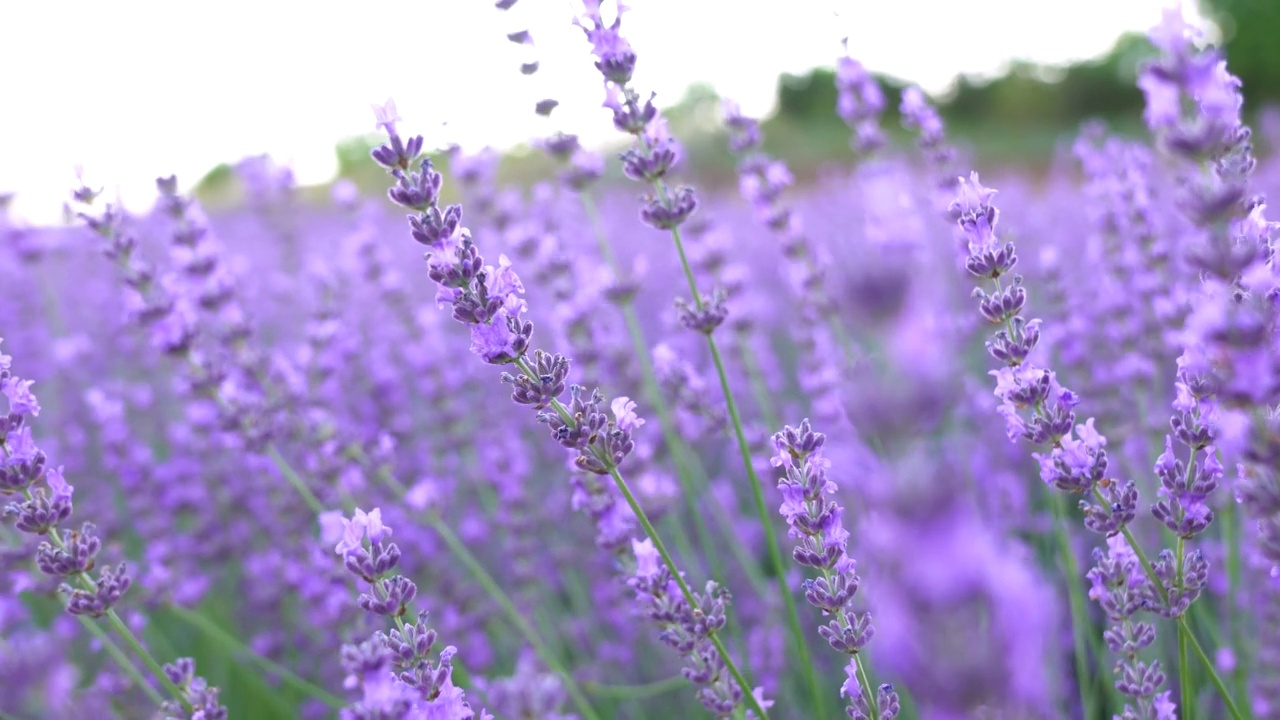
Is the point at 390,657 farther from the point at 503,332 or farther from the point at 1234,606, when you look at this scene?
the point at 1234,606

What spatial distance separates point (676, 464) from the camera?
3514 millimetres

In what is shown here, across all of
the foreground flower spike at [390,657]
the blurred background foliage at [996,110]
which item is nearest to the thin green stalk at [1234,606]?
the foreground flower spike at [390,657]

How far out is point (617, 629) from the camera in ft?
12.8

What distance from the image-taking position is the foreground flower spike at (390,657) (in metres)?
1.49

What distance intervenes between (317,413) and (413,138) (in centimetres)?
161

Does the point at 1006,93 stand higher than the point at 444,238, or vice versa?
the point at 1006,93

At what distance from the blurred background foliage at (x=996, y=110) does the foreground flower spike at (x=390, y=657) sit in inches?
659

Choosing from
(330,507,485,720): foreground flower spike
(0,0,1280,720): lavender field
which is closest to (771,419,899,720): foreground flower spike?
(0,0,1280,720): lavender field

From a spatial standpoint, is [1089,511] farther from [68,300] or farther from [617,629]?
[68,300]

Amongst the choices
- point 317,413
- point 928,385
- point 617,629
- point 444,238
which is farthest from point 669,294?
point 928,385

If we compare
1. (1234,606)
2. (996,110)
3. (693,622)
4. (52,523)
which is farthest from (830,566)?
(996,110)

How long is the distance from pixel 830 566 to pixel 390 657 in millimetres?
802

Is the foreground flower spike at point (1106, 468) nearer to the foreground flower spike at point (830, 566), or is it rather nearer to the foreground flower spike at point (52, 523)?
the foreground flower spike at point (830, 566)

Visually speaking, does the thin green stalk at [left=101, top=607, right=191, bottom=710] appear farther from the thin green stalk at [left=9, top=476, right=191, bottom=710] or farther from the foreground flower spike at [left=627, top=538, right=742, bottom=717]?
the foreground flower spike at [left=627, top=538, right=742, bottom=717]
